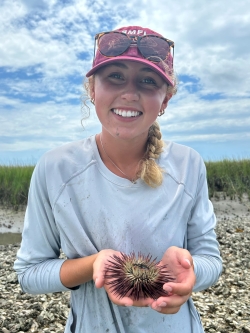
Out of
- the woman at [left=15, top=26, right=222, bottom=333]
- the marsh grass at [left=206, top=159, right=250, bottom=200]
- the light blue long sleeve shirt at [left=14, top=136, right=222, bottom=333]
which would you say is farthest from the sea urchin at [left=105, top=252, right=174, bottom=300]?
the marsh grass at [left=206, top=159, right=250, bottom=200]

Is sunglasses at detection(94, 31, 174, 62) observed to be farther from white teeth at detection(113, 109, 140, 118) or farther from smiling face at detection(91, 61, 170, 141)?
white teeth at detection(113, 109, 140, 118)

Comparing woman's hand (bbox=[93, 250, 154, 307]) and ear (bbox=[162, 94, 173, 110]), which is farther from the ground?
ear (bbox=[162, 94, 173, 110])

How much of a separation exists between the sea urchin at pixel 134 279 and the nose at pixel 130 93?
3.21 feet

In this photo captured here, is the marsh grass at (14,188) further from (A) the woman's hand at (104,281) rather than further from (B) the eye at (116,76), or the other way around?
(A) the woman's hand at (104,281)

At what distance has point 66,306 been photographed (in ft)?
17.8

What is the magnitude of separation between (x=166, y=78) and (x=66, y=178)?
0.94 m

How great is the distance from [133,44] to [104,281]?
153 centimetres

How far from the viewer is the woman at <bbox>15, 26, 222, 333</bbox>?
244 cm

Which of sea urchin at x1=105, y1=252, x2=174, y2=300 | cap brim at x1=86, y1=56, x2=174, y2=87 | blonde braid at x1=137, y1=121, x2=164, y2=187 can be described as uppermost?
cap brim at x1=86, y1=56, x2=174, y2=87

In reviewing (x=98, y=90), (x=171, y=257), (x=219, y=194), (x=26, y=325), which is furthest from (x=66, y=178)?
(x=219, y=194)

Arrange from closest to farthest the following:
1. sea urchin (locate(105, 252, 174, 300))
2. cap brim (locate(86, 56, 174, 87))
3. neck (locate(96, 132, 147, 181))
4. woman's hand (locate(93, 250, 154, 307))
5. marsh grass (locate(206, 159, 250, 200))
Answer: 1. woman's hand (locate(93, 250, 154, 307))
2. sea urchin (locate(105, 252, 174, 300))
3. cap brim (locate(86, 56, 174, 87))
4. neck (locate(96, 132, 147, 181))
5. marsh grass (locate(206, 159, 250, 200))

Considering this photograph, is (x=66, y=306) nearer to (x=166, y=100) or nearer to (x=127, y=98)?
(x=166, y=100)

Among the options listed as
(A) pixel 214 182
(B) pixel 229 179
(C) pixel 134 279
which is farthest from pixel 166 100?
(A) pixel 214 182

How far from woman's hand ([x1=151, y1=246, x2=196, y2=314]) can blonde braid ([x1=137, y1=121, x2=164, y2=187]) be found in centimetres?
47
